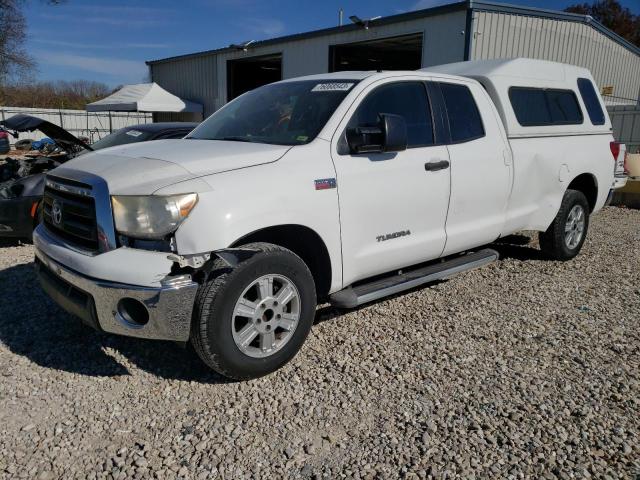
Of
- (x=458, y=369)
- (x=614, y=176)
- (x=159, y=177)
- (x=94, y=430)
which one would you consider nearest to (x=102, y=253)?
(x=159, y=177)

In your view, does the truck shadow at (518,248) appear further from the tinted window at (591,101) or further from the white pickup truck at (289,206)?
the tinted window at (591,101)

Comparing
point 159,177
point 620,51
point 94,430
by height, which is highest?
point 620,51

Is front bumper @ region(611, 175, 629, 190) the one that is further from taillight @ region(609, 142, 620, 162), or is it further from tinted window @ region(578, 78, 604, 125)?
tinted window @ region(578, 78, 604, 125)

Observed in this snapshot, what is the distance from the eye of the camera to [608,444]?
274 cm

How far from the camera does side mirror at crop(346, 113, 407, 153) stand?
11.8 ft

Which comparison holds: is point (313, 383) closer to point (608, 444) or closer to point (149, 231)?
point (149, 231)

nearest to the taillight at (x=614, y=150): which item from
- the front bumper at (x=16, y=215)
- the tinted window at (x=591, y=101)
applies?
the tinted window at (x=591, y=101)

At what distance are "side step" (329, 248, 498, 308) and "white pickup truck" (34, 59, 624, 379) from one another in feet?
0.05

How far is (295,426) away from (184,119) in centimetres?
2604

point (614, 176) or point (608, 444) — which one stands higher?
point (614, 176)

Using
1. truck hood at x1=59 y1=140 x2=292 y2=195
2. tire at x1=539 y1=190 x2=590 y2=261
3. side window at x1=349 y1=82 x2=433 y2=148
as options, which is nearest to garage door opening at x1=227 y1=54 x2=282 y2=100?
tire at x1=539 y1=190 x2=590 y2=261

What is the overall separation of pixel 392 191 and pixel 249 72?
77.9 ft

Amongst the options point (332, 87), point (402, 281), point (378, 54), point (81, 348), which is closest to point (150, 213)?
point (81, 348)

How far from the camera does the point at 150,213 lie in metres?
2.92
